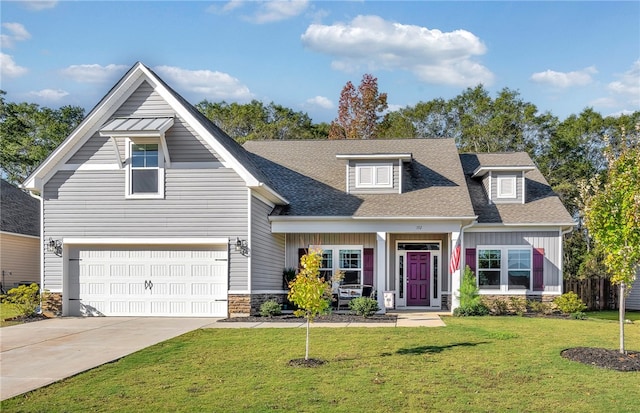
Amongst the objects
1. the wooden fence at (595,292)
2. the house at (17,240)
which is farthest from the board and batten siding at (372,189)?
the house at (17,240)

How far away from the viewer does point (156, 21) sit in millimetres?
14836

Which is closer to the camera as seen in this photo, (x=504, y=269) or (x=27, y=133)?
(x=504, y=269)

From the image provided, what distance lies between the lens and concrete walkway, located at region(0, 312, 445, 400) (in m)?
9.05

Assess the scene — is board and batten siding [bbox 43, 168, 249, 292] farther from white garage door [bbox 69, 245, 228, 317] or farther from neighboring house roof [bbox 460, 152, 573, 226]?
neighboring house roof [bbox 460, 152, 573, 226]

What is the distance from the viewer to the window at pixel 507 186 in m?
21.0

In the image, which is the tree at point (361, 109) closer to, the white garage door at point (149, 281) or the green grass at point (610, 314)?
the green grass at point (610, 314)

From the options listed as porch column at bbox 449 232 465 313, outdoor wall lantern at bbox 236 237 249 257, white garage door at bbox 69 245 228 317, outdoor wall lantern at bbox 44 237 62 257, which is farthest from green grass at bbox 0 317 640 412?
outdoor wall lantern at bbox 44 237 62 257

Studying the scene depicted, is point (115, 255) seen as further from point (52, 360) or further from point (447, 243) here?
point (447, 243)

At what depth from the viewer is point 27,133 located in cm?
4134

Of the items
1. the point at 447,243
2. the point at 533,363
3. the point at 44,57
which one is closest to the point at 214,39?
the point at 44,57

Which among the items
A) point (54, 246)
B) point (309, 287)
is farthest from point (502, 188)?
point (54, 246)

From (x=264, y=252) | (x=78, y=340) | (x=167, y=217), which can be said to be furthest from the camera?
(x=264, y=252)

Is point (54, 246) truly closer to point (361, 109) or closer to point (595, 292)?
point (595, 292)

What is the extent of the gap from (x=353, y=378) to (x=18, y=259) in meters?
23.2
